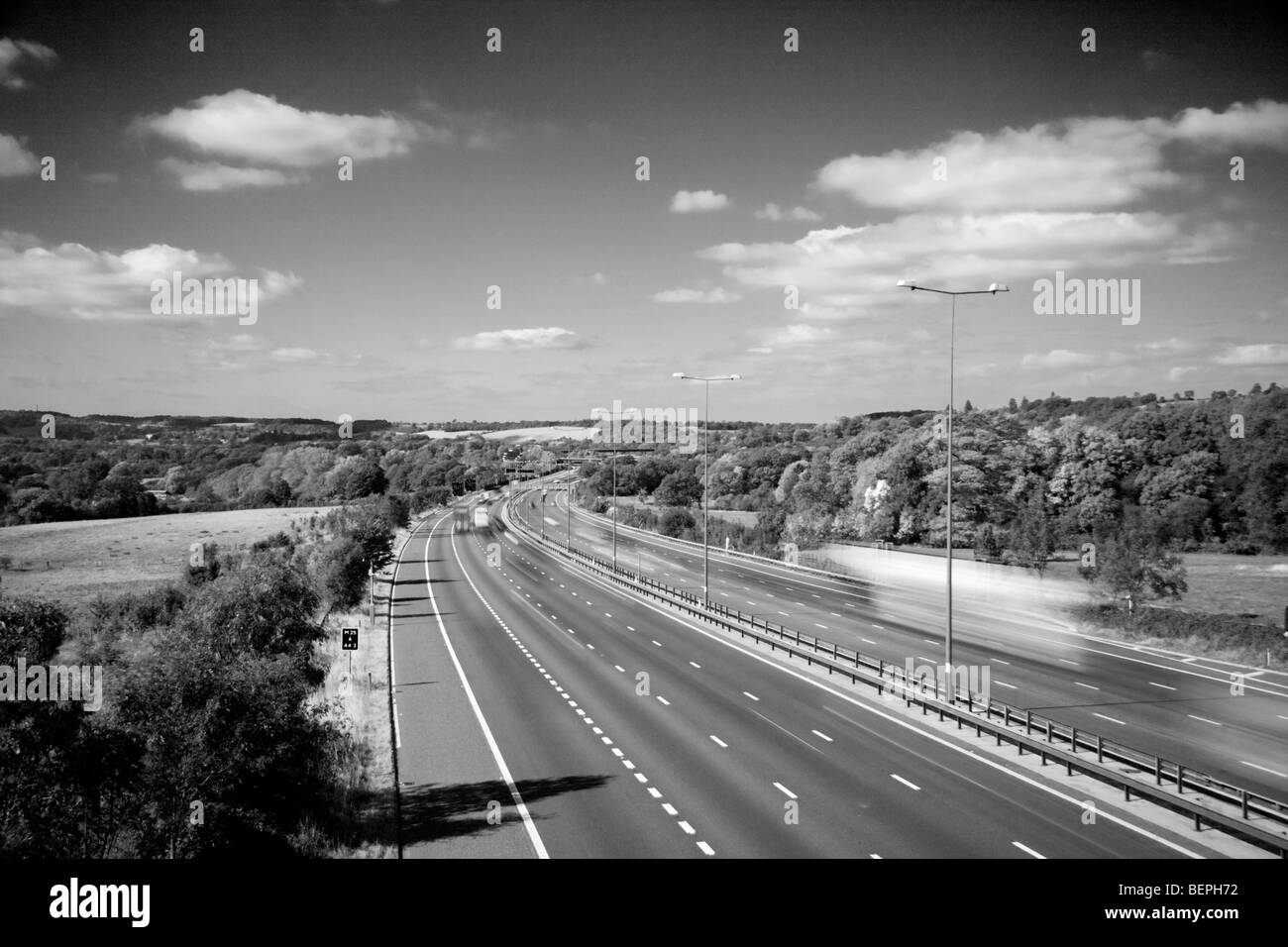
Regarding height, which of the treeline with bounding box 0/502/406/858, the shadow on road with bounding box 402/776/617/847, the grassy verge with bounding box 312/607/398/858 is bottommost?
the grassy verge with bounding box 312/607/398/858

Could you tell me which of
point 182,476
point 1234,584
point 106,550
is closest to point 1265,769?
point 1234,584

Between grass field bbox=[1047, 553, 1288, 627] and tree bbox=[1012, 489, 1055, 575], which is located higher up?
tree bbox=[1012, 489, 1055, 575]

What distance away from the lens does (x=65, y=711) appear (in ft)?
41.7

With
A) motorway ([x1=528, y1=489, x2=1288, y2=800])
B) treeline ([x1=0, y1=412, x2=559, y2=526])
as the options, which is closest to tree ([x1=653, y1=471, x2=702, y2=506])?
treeline ([x1=0, y1=412, x2=559, y2=526])

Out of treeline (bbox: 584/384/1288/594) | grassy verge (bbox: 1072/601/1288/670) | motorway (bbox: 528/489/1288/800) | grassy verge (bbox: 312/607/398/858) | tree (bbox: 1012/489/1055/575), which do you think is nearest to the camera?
grassy verge (bbox: 312/607/398/858)

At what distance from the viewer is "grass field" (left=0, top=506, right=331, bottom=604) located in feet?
189

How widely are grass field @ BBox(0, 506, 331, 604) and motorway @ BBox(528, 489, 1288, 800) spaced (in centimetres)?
4137

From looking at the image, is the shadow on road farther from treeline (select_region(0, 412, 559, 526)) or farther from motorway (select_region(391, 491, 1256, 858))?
treeline (select_region(0, 412, 559, 526))

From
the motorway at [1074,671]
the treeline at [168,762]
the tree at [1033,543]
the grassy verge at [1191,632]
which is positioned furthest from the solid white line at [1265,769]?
the tree at [1033,543]

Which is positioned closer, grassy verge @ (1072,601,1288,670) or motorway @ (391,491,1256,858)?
motorway @ (391,491,1256,858)

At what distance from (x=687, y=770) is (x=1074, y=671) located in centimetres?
1838

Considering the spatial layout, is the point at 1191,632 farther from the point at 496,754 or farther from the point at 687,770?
the point at 496,754

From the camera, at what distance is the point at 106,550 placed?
74.8 metres
